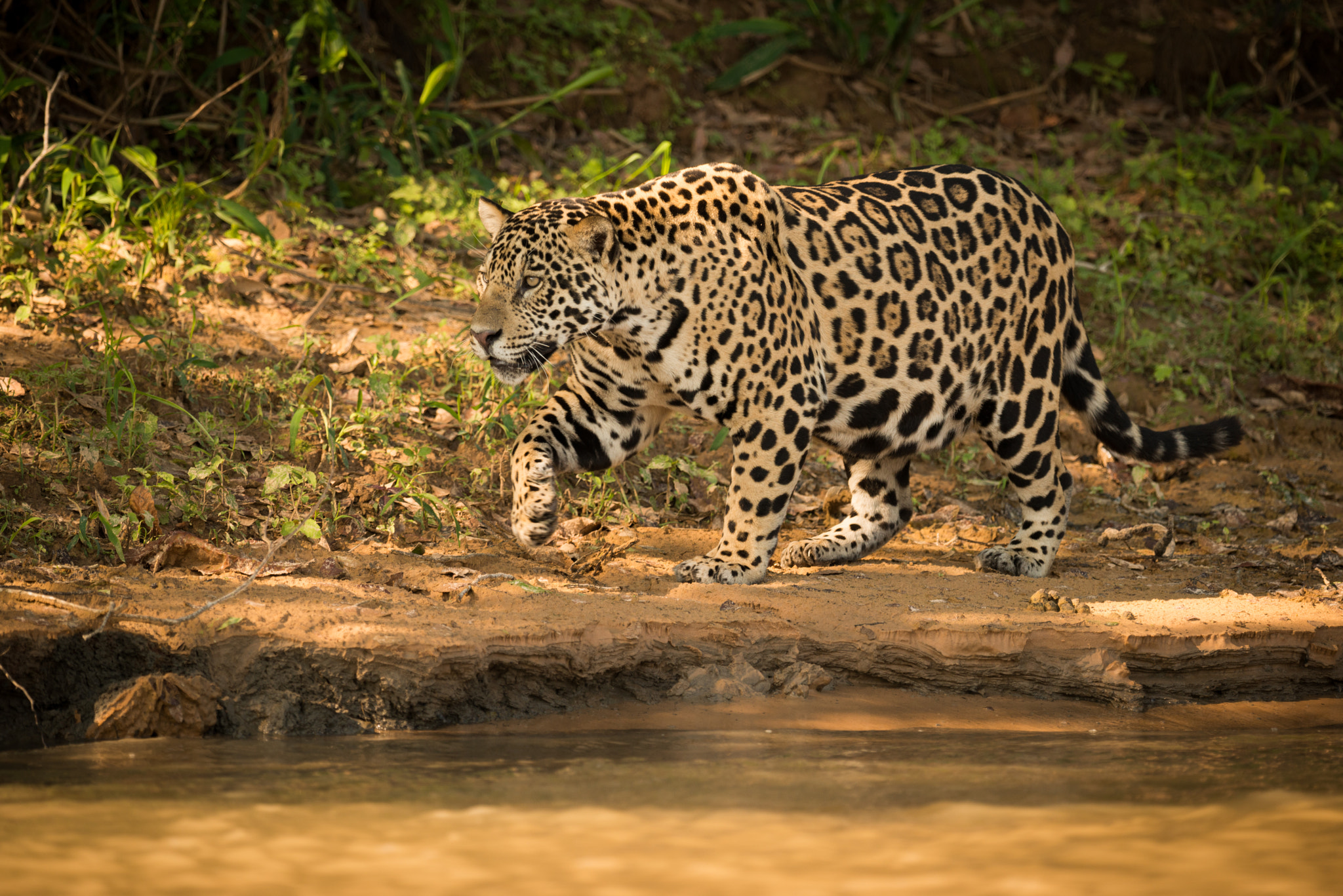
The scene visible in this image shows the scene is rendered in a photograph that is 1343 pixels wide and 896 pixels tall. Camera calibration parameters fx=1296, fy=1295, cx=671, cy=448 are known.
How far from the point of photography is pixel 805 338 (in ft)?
18.0

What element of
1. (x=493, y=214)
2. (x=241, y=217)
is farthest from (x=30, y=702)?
(x=241, y=217)

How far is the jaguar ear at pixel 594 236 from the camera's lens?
508cm

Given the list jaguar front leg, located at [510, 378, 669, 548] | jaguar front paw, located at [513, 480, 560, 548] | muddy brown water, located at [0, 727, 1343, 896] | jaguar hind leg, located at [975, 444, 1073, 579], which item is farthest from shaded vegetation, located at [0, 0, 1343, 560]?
muddy brown water, located at [0, 727, 1343, 896]

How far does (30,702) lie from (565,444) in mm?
2408

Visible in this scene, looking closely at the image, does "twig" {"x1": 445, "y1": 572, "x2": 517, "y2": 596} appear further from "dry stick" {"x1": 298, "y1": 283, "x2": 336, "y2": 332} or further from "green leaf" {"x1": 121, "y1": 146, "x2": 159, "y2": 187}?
"green leaf" {"x1": 121, "y1": 146, "x2": 159, "y2": 187}

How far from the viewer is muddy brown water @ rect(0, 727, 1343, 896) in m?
2.81

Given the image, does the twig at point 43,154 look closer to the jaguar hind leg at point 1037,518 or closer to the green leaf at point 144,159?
the green leaf at point 144,159

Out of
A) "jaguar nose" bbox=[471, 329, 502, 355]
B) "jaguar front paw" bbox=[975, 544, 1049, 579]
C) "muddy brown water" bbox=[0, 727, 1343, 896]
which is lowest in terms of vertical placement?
"muddy brown water" bbox=[0, 727, 1343, 896]

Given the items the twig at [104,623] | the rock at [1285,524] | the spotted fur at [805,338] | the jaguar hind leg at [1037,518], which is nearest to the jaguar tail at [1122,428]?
the spotted fur at [805,338]

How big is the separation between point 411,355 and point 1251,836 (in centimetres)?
512

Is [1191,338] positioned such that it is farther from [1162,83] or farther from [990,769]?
[990,769]

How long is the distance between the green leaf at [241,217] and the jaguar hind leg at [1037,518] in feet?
15.0

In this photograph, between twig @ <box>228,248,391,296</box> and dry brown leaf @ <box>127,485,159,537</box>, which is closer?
dry brown leaf @ <box>127,485,159,537</box>

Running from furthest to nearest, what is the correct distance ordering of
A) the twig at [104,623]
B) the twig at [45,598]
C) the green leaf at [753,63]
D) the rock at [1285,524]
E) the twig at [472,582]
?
the green leaf at [753,63]
the rock at [1285,524]
the twig at [472,582]
the twig at [45,598]
the twig at [104,623]
